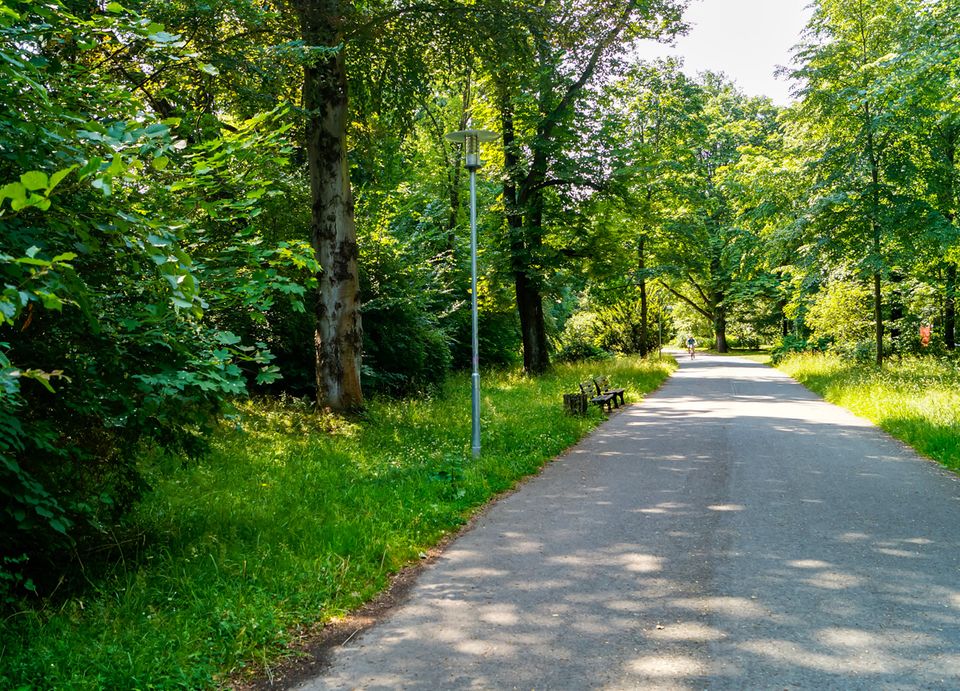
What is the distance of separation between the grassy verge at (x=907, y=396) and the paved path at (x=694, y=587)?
116cm

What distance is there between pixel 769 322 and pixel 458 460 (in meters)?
47.3

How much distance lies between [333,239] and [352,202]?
0.82 m

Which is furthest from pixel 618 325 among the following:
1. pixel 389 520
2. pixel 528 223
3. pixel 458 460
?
pixel 389 520

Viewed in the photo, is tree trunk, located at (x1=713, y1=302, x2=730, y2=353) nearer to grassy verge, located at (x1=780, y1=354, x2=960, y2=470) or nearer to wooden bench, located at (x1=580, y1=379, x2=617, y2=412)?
grassy verge, located at (x1=780, y1=354, x2=960, y2=470)

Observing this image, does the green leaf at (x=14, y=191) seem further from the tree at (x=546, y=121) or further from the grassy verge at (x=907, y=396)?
the tree at (x=546, y=121)

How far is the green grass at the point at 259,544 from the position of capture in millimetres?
3812

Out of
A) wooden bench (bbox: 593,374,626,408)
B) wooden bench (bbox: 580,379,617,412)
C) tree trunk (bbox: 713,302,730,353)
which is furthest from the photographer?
tree trunk (bbox: 713,302,730,353)

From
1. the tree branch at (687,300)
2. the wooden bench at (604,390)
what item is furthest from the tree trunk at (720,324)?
the wooden bench at (604,390)

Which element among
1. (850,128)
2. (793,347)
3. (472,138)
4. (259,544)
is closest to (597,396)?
(472,138)

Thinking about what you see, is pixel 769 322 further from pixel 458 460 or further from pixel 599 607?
pixel 599 607

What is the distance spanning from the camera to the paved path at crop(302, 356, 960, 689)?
381 cm

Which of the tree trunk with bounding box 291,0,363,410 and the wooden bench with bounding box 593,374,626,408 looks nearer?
the tree trunk with bounding box 291,0,363,410

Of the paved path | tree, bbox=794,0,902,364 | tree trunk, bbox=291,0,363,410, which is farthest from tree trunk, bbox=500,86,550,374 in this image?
the paved path

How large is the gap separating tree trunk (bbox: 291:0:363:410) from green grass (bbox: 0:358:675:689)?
809 millimetres
